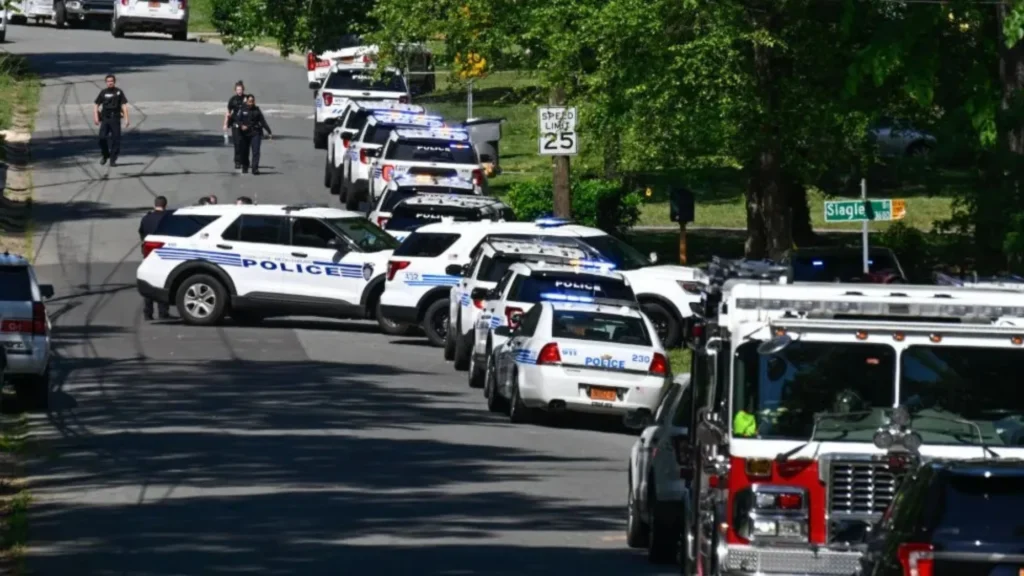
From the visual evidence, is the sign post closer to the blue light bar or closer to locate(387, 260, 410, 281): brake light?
the blue light bar

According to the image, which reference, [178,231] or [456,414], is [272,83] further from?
[456,414]

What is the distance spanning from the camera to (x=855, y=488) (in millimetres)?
11148

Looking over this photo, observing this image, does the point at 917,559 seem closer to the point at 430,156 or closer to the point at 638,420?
the point at 638,420

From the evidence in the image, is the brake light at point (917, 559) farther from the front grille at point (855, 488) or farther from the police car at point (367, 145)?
the police car at point (367, 145)

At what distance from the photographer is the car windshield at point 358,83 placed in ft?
156

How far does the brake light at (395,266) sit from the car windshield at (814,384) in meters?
17.8

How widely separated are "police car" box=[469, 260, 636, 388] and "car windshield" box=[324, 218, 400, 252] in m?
5.05

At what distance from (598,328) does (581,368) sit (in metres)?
0.67

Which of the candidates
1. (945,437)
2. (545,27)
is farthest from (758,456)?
(545,27)

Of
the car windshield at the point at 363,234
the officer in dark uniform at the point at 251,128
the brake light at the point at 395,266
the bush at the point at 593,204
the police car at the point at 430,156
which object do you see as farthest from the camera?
the officer in dark uniform at the point at 251,128

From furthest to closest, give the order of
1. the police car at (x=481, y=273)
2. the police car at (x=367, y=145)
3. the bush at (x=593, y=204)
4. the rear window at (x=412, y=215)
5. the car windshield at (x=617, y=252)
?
the police car at (x=367, y=145) → the bush at (x=593, y=204) → the rear window at (x=412, y=215) → the car windshield at (x=617, y=252) → the police car at (x=481, y=273)

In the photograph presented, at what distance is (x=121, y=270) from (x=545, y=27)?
316 inches

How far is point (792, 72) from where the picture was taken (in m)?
30.8

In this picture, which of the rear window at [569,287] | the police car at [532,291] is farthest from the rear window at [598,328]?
the rear window at [569,287]
